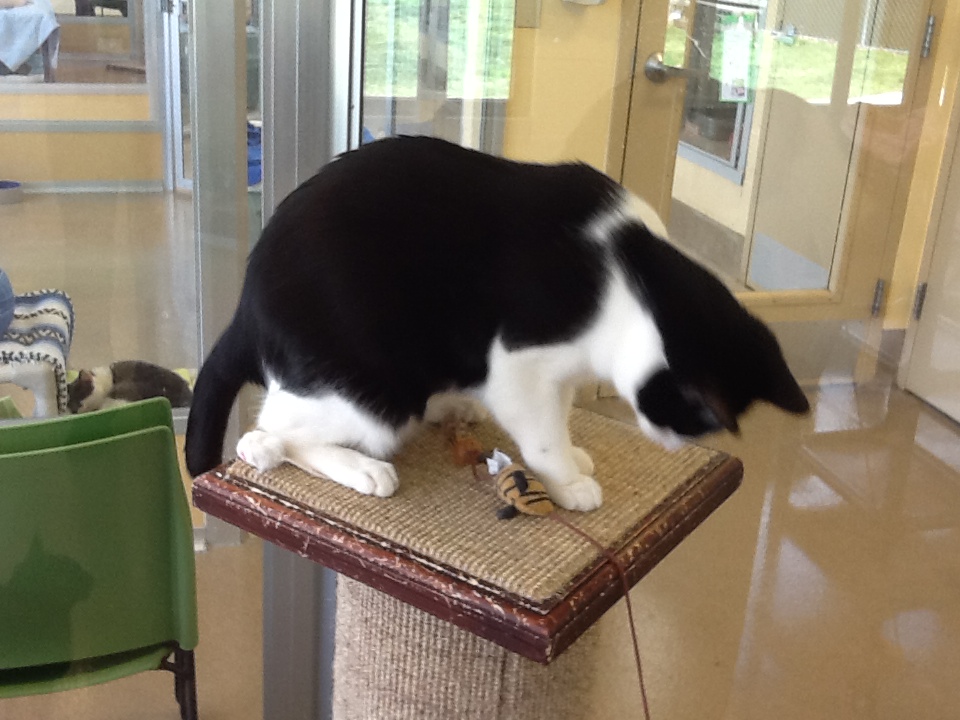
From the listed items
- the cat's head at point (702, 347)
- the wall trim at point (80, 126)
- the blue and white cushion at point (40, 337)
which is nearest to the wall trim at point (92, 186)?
the wall trim at point (80, 126)

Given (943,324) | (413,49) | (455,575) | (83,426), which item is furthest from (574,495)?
(943,324)

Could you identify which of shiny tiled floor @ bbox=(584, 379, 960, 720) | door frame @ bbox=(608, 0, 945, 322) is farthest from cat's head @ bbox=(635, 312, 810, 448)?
door frame @ bbox=(608, 0, 945, 322)

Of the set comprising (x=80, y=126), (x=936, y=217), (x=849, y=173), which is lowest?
(x=936, y=217)

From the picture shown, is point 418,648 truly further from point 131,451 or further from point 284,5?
point 284,5

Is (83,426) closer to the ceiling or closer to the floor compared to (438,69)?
closer to the floor

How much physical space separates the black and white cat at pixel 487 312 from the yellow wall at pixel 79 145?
1.04 metres

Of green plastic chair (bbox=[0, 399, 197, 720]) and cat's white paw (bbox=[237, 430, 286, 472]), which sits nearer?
cat's white paw (bbox=[237, 430, 286, 472])

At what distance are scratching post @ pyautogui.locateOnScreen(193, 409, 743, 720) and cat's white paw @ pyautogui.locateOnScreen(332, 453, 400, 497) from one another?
0.01 m

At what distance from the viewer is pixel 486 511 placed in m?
0.97

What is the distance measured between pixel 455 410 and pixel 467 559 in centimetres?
30

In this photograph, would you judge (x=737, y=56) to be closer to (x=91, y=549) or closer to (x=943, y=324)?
(x=943, y=324)

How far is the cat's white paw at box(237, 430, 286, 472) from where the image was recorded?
980mm

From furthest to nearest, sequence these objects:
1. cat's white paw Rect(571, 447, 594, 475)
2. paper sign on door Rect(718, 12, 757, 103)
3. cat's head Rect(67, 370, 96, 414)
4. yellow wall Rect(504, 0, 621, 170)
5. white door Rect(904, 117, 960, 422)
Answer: white door Rect(904, 117, 960, 422), paper sign on door Rect(718, 12, 757, 103), yellow wall Rect(504, 0, 621, 170), cat's head Rect(67, 370, 96, 414), cat's white paw Rect(571, 447, 594, 475)

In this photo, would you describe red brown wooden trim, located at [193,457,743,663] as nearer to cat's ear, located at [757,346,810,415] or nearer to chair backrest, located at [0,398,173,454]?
cat's ear, located at [757,346,810,415]
